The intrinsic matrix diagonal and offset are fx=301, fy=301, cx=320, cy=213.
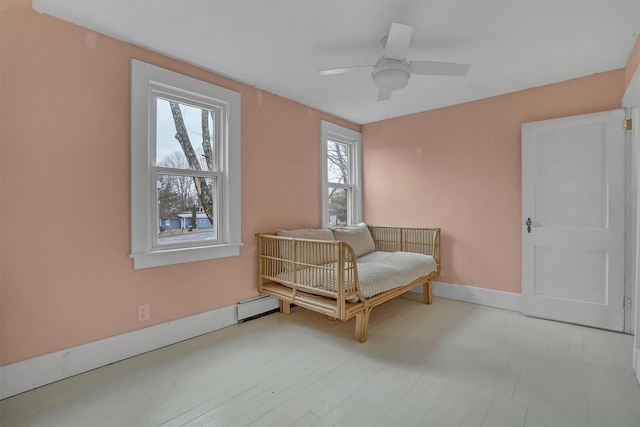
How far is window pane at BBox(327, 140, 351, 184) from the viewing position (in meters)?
4.05

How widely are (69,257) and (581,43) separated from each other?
3902 millimetres

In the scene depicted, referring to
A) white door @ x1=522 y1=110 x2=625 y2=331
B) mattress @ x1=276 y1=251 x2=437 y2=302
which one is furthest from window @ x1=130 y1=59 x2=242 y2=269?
white door @ x1=522 y1=110 x2=625 y2=331

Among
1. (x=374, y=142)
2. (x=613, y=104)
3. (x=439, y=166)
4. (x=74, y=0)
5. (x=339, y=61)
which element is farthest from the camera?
(x=374, y=142)

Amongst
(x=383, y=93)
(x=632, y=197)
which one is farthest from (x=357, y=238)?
(x=632, y=197)

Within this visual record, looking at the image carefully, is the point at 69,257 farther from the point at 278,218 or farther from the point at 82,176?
the point at 278,218

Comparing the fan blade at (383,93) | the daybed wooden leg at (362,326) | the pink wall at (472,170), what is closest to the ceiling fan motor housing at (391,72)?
the fan blade at (383,93)

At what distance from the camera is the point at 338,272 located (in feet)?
7.45

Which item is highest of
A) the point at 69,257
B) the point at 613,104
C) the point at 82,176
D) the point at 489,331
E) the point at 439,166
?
the point at 613,104

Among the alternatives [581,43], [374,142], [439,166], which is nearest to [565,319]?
→ [439,166]

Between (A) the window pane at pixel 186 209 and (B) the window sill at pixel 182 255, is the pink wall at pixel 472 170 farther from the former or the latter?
(A) the window pane at pixel 186 209

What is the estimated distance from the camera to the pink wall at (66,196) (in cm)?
177

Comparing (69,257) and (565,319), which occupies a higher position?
(69,257)

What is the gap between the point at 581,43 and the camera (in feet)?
7.31

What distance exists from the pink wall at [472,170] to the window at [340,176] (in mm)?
315
